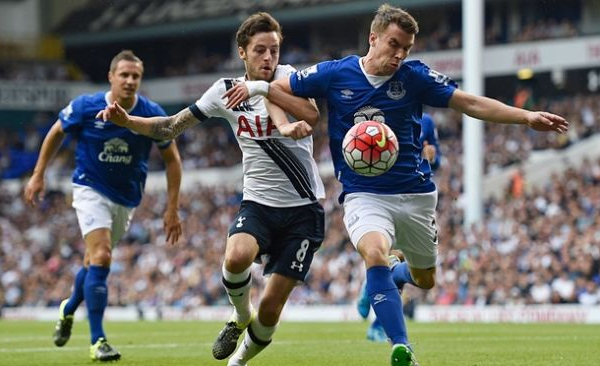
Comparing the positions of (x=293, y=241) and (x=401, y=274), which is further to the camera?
(x=401, y=274)

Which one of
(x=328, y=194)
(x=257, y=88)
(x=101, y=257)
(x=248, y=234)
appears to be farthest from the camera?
(x=328, y=194)

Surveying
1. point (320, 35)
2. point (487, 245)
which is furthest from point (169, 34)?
point (487, 245)

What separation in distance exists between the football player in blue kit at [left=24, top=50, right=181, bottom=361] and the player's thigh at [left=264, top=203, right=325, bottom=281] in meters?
2.76

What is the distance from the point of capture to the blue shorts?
28.4ft

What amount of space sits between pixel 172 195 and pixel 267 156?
2818 millimetres

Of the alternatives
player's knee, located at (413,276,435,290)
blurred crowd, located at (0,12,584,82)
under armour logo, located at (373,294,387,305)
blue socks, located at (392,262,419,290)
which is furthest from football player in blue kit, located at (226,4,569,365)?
blurred crowd, located at (0,12,584,82)

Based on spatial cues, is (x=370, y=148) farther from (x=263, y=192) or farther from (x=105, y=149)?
(x=105, y=149)

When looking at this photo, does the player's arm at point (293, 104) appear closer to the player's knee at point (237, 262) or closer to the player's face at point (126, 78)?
the player's knee at point (237, 262)

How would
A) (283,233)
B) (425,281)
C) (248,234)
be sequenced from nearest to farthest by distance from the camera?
(248,234)
(283,233)
(425,281)

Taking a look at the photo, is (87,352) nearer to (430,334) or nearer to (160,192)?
(430,334)

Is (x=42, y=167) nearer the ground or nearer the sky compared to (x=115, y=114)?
nearer the ground

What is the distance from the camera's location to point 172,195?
11.5 m

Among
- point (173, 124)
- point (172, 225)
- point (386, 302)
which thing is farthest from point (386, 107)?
point (172, 225)

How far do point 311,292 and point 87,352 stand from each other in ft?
50.3
